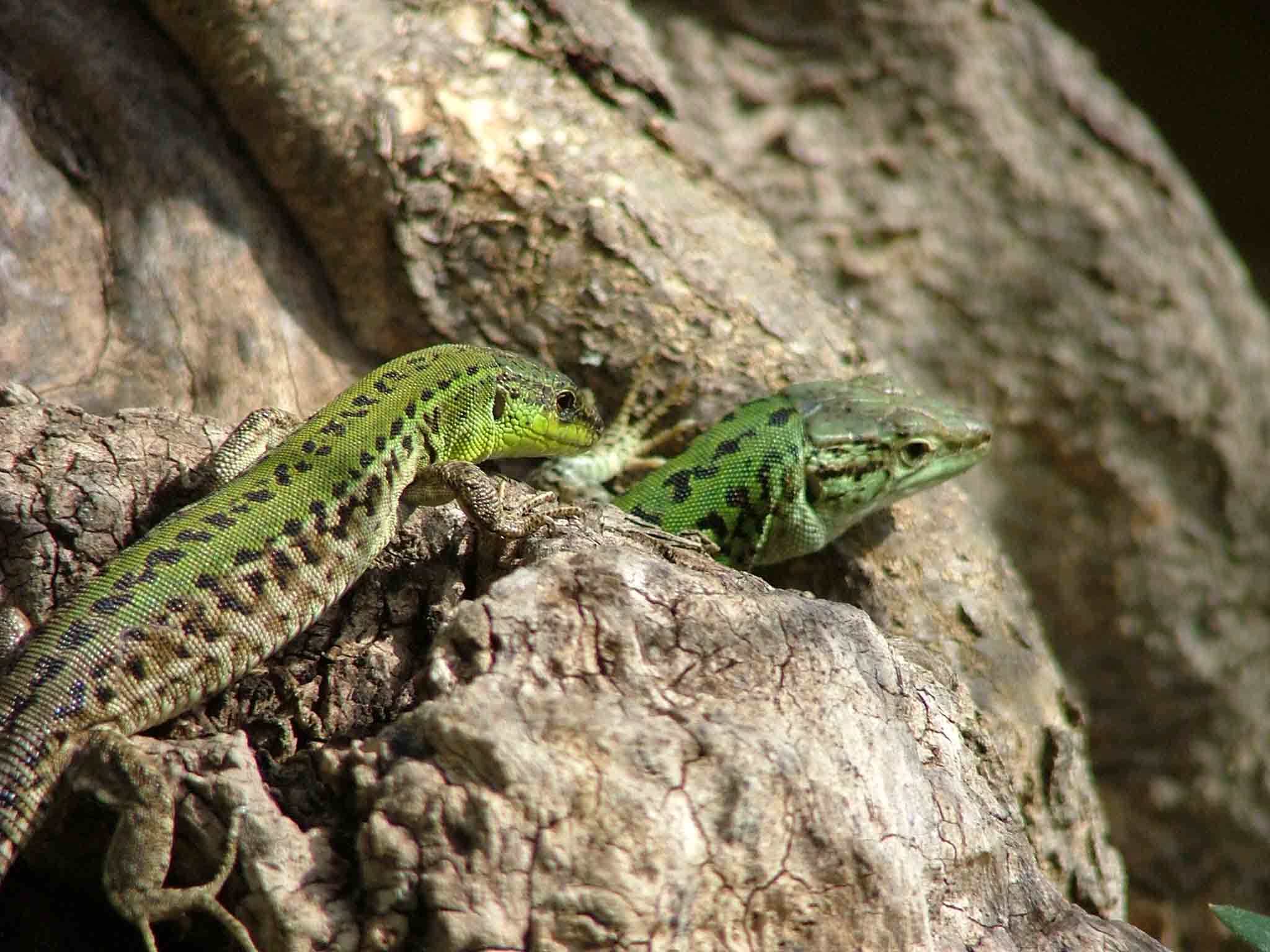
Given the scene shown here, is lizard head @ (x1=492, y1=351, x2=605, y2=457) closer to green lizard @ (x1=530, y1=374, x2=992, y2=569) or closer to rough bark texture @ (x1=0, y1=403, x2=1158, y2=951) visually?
green lizard @ (x1=530, y1=374, x2=992, y2=569)

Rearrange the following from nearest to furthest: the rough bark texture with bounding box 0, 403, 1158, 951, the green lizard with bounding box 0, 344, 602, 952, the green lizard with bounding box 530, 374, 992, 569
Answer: the rough bark texture with bounding box 0, 403, 1158, 951
the green lizard with bounding box 0, 344, 602, 952
the green lizard with bounding box 530, 374, 992, 569

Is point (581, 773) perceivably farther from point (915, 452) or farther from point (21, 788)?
point (915, 452)

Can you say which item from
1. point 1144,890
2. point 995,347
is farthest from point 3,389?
point 1144,890

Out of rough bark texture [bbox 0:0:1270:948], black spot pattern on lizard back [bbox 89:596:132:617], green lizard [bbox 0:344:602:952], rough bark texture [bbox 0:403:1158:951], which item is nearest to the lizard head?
green lizard [bbox 0:344:602:952]

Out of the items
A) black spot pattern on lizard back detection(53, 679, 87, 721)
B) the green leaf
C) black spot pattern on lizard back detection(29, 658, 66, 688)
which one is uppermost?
black spot pattern on lizard back detection(29, 658, 66, 688)

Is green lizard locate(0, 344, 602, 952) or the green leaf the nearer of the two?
the green leaf

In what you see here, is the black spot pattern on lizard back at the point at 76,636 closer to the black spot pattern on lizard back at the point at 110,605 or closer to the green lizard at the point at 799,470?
the black spot pattern on lizard back at the point at 110,605
